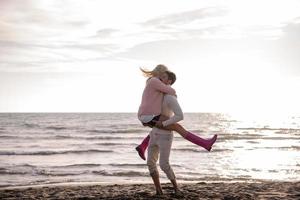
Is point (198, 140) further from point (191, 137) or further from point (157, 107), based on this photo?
point (157, 107)

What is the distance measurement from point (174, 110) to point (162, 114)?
261 mm

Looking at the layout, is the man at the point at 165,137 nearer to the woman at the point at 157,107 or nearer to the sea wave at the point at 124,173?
the woman at the point at 157,107

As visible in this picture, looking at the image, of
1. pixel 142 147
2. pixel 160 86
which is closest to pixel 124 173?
pixel 142 147

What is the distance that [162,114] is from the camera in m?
7.08

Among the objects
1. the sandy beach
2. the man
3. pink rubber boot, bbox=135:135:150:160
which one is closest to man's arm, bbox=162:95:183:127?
the man

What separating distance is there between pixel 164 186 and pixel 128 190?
832 mm

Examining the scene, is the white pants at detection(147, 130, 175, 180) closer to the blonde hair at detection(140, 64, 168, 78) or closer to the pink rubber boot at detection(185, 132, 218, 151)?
the pink rubber boot at detection(185, 132, 218, 151)

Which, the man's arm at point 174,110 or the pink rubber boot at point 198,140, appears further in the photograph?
the pink rubber boot at point 198,140

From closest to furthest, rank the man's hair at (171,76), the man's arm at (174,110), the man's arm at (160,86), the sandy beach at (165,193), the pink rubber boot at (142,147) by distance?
the man's arm at (174,110), the man's arm at (160,86), the man's hair at (171,76), the pink rubber boot at (142,147), the sandy beach at (165,193)

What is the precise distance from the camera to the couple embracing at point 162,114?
22.7 ft

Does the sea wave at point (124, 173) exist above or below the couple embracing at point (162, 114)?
below

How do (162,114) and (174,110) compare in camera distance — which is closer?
(174,110)

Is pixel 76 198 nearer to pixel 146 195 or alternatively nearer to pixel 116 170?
pixel 146 195

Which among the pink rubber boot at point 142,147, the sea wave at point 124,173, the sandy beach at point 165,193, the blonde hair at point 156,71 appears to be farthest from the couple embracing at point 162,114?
the sea wave at point 124,173
